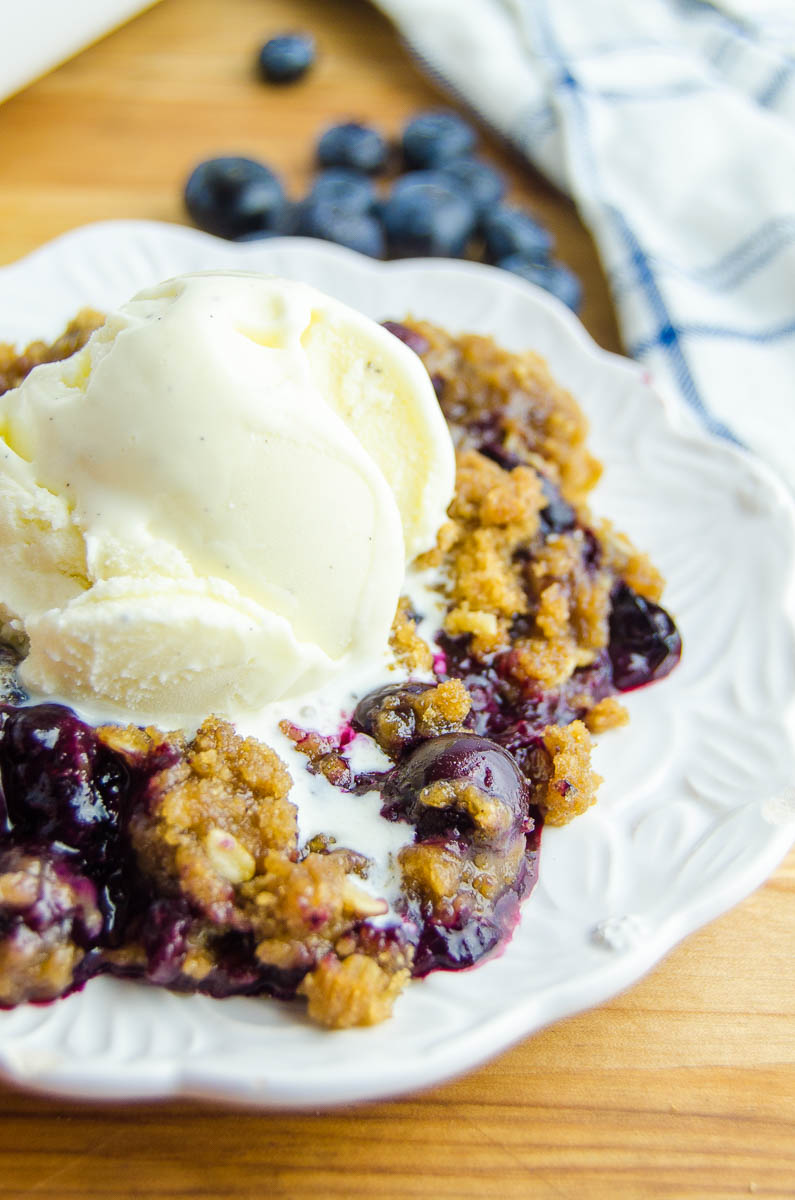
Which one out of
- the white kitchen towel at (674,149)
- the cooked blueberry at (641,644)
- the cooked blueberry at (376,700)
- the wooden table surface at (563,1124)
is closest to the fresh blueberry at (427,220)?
the white kitchen towel at (674,149)

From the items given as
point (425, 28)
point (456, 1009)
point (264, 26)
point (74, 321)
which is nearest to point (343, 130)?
point (425, 28)

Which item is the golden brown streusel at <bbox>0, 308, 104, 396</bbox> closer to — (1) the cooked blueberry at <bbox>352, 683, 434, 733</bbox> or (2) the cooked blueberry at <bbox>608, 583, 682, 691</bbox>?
(1) the cooked blueberry at <bbox>352, 683, 434, 733</bbox>

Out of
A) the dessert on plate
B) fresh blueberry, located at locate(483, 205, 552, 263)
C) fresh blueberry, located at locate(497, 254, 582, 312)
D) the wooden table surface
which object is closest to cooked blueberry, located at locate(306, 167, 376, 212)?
fresh blueberry, located at locate(483, 205, 552, 263)

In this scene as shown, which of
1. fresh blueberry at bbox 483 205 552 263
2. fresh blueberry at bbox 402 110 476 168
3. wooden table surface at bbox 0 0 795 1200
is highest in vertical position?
fresh blueberry at bbox 402 110 476 168

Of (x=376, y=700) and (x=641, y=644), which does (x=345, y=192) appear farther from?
(x=376, y=700)

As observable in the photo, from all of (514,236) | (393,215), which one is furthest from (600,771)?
(393,215)

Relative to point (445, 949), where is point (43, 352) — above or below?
above
